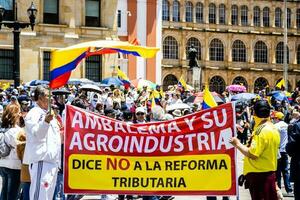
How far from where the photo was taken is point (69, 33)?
118 ft

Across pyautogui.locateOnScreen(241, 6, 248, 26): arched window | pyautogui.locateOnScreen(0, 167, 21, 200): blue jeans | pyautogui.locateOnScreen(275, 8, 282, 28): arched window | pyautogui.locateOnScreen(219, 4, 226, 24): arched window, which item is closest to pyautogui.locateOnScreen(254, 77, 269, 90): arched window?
pyautogui.locateOnScreen(241, 6, 248, 26): arched window

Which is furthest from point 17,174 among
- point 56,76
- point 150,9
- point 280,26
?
point 280,26

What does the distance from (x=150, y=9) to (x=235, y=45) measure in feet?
117

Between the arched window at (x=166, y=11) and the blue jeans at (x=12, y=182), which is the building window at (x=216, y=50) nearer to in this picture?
the arched window at (x=166, y=11)

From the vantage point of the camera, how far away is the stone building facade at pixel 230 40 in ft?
250

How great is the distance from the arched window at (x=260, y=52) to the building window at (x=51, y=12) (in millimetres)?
46650

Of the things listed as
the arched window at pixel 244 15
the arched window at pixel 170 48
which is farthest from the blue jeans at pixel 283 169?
the arched window at pixel 244 15

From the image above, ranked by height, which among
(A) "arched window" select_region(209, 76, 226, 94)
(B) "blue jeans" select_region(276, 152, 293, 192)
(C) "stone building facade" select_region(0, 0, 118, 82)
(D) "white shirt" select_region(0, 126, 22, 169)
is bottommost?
(B) "blue jeans" select_region(276, 152, 293, 192)

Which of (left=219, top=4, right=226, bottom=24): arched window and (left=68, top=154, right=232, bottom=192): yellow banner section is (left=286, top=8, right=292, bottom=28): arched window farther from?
(left=68, top=154, right=232, bottom=192): yellow banner section

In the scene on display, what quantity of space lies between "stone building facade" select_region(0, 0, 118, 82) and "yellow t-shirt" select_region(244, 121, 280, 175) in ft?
90.2

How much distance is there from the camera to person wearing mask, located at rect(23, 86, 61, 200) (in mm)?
8336

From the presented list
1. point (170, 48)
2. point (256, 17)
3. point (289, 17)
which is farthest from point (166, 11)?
point (289, 17)

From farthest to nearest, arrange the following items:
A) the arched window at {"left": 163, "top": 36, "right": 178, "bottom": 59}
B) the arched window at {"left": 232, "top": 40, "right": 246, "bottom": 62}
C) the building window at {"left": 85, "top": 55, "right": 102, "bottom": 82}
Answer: the arched window at {"left": 232, "top": 40, "right": 246, "bottom": 62} → the arched window at {"left": 163, "top": 36, "right": 178, "bottom": 59} → the building window at {"left": 85, "top": 55, "right": 102, "bottom": 82}

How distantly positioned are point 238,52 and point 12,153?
71.0 metres
